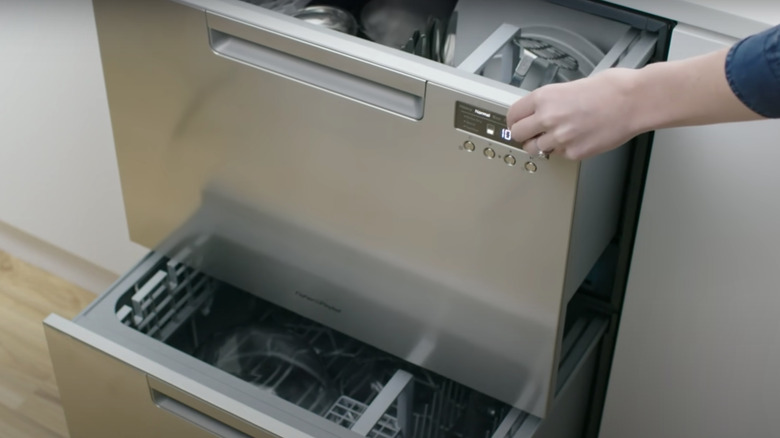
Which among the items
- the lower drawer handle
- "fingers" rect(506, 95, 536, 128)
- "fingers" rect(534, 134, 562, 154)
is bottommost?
the lower drawer handle

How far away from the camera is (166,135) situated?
1176mm

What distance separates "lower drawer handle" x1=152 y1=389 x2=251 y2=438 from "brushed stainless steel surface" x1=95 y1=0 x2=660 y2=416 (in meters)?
0.16

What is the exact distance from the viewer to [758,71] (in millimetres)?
776

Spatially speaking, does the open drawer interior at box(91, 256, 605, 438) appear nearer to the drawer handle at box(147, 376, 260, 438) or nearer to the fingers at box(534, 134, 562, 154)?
the drawer handle at box(147, 376, 260, 438)

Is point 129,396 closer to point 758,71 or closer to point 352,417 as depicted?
point 352,417

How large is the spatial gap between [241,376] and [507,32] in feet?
1.64

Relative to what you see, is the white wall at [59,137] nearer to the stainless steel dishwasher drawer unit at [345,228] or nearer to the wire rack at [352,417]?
the stainless steel dishwasher drawer unit at [345,228]

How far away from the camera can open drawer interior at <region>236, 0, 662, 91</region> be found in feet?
3.28

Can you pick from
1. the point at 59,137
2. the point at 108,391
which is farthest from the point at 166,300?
the point at 59,137

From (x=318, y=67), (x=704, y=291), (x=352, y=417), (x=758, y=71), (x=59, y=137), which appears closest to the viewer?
(x=758, y=71)

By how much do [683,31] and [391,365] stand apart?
0.53m

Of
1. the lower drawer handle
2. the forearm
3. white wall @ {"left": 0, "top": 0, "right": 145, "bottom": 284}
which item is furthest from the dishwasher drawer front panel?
the forearm

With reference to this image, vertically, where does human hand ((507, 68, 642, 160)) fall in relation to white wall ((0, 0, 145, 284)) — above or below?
below

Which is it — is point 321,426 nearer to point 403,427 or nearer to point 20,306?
point 403,427
